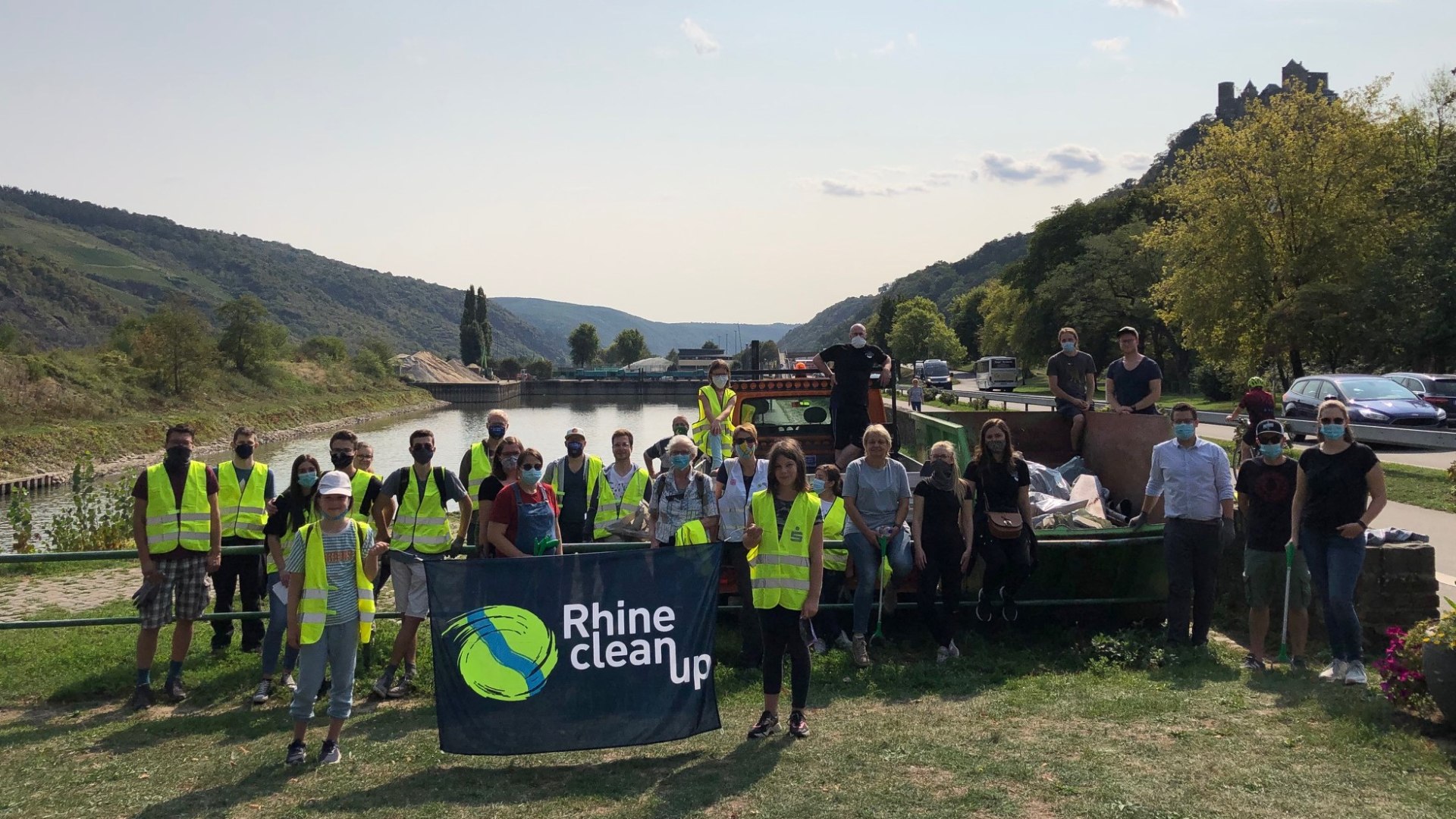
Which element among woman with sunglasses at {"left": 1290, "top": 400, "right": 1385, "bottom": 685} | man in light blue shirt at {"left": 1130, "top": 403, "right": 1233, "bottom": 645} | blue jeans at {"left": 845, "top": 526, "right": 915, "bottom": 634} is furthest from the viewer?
blue jeans at {"left": 845, "top": 526, "right": 915, "bottom": 634}

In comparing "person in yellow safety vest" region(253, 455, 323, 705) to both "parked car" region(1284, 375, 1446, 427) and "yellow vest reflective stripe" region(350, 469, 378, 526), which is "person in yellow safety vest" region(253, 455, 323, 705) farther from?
"parked car" region(1284, 375, 1446, 427)

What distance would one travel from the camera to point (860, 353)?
1145cm

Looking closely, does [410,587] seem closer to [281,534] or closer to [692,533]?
[281,534]

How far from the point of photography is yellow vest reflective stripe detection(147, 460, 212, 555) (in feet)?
26.3

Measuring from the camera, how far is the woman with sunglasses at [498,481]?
7863mm

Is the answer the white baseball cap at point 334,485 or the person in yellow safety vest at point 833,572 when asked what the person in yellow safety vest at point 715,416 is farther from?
the white baseball cap at point 334,485

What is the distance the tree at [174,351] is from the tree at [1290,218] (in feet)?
169

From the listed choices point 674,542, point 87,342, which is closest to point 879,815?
point 674,542

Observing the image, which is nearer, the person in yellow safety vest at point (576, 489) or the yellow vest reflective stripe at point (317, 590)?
the yellow vest reflective stripe at point (317, 590)

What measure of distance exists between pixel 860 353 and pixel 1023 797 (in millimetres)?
6551

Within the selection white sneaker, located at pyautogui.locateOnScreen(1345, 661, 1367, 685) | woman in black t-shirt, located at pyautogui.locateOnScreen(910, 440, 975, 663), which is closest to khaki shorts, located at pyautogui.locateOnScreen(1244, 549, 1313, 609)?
white sneaker, located at pyautogui.locateOnScreen(1345, 661, 1367, 685)

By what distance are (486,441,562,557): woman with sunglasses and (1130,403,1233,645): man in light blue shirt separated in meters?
4.59

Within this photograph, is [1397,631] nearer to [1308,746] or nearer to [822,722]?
Result: [1308,746]

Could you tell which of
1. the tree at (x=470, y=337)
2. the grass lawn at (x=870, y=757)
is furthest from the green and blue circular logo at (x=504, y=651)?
the tree at (x=470, y=337)
